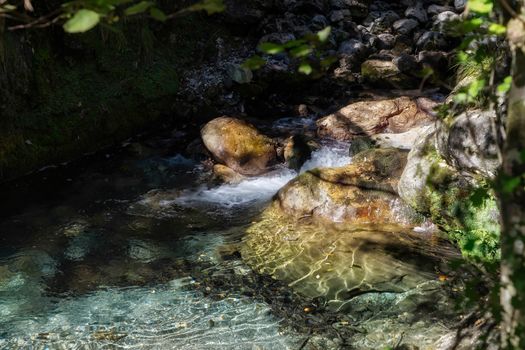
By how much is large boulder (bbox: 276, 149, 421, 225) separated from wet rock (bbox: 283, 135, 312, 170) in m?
1.28

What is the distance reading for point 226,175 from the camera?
24.1ft

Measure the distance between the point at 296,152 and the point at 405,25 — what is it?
5.60 meters

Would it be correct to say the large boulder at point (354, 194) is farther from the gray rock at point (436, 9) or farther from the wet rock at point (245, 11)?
the gray rock at point (436, 9)

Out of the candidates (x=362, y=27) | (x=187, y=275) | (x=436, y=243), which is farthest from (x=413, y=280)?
(x=362, y=27)

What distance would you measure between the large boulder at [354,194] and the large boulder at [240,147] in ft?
4.57

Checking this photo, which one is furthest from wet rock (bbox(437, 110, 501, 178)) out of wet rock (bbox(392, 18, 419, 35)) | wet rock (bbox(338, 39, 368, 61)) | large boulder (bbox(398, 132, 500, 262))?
wet rock (bbox(392, 18, 419, 35))

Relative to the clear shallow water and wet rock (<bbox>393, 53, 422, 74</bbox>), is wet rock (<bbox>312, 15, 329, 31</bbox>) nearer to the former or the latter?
wet rock (<bbox>393, 53, 422, 74</bbox>)

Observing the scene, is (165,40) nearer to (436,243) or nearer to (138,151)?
(138,151)

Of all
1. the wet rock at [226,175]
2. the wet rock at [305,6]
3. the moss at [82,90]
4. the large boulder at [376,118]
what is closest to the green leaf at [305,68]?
the wet rock at [226,175]

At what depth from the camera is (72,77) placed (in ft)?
25.8

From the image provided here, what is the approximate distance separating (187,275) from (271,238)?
1.08 metres

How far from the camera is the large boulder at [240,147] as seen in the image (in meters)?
7.43

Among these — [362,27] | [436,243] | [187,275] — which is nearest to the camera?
[187,275]

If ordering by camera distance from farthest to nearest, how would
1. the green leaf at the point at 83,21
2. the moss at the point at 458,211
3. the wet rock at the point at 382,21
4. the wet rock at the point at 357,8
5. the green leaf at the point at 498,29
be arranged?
the wet rock at the point at 357,8
the wet rock at the point at 382,21
the moss at the point at 458,211
the green leaf at the point at 498,29
the green leaf at the point at 83,21
